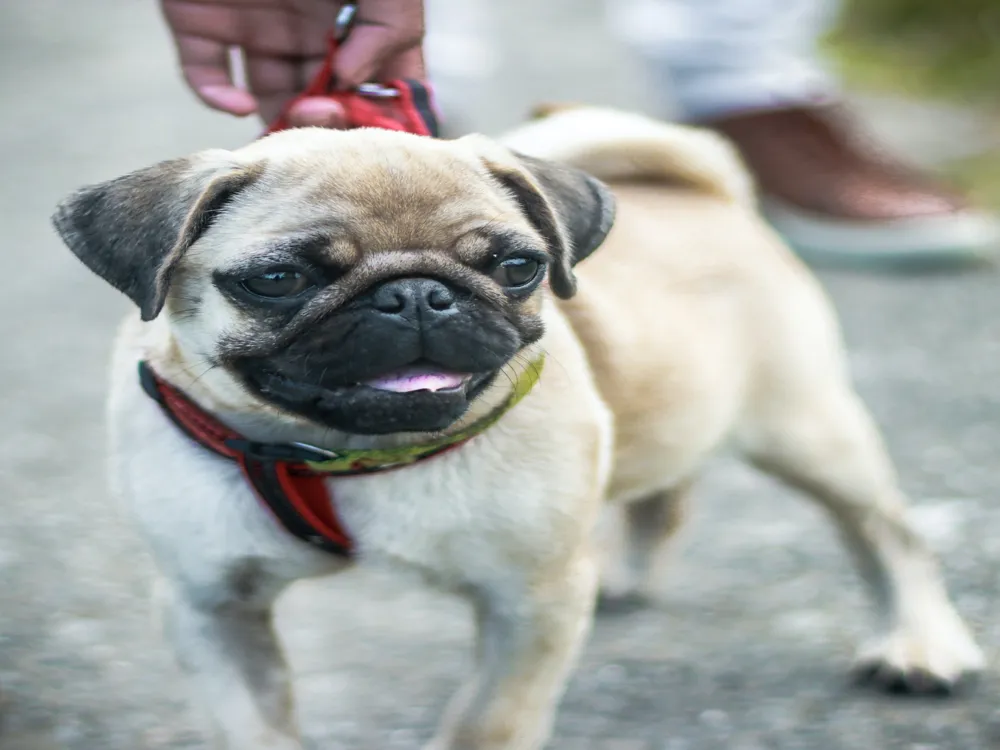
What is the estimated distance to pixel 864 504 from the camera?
280cm

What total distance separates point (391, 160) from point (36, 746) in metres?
1.18

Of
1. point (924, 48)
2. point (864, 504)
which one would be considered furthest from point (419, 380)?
point (924, 48)

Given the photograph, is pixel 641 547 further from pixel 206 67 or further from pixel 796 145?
pixel 796 145

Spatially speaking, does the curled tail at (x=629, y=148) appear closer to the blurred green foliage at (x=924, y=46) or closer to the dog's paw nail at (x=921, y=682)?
the dog's paw nail at (x=921, y=682)

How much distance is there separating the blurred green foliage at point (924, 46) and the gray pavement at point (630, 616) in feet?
8.05

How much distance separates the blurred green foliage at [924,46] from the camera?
726 centimetres

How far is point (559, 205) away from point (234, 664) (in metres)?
0.81

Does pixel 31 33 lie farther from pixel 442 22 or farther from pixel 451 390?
pixel 451 390

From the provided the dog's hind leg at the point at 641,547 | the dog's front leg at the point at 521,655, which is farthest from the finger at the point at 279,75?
the dog's hind leg at the point at 641,547

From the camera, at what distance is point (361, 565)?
2.11 meters

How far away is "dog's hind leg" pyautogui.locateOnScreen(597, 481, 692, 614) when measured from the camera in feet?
10.2

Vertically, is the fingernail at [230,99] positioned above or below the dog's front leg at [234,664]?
above

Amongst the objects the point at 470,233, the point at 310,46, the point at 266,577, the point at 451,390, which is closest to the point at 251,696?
the point at 266,577

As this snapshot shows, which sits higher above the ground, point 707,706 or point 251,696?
point 251,696
